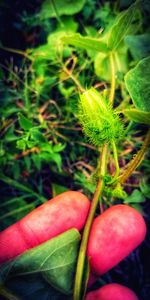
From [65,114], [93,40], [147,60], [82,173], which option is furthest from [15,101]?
[147,60]

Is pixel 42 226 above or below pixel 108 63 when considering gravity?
below

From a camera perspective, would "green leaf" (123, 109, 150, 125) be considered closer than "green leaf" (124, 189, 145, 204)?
Yes

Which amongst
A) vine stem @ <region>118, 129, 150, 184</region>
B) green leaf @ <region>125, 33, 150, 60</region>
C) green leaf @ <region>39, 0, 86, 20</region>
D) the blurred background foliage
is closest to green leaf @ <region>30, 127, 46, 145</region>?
the blurred background foliage

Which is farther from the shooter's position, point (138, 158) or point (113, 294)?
point (113, 294)

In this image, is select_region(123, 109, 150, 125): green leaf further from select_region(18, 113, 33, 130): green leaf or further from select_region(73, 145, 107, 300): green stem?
select_region(18, 113, 33, 130): green leaf

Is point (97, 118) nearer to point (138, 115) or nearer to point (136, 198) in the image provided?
point (138, 115)

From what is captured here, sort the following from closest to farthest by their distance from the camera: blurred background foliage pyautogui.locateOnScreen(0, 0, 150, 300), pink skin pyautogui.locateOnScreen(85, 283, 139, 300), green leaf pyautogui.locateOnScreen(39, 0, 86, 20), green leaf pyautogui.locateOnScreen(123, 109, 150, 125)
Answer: green leaf pyautogui.locateOnScreen(123, 109, 150, 125) < pink skin pyautogui.locateOnScreen(85, 283, 139, 300) < blurred background foliage pyautogui.locateOnScreen(0, 0, 150, 300) < green leaf pyautogui.locateOnScreen(39, 0, 86, 20)

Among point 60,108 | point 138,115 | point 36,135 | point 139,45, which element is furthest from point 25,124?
point 139,45
